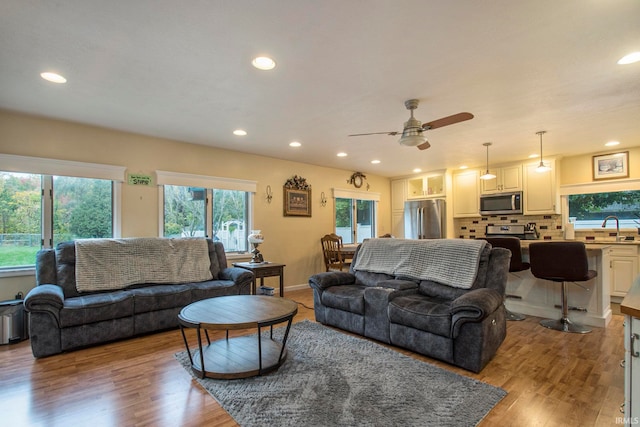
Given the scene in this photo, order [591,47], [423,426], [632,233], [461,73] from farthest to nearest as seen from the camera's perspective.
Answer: [632,233] < [461,73] < [591,47] < [423,426]

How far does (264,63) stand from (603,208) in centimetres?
604

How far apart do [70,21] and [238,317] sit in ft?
7.17

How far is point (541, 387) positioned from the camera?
2299 mm

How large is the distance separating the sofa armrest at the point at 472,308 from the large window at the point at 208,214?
3652 mm

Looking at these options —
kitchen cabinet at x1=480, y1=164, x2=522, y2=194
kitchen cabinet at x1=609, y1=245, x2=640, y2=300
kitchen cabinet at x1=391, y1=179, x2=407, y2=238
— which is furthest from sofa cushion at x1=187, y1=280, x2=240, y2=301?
kitchen cabinet at x1=609, y1=245, x2=640, y2=300

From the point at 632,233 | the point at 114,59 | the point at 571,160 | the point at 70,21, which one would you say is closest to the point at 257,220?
the point at 114,59

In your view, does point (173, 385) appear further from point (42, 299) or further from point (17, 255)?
point (17, 255)

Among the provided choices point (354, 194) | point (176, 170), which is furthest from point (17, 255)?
point (354, 194)

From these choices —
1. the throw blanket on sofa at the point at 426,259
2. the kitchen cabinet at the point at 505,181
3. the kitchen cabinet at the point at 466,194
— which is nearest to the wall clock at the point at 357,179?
the kitchen cabinet at the point at 466,194

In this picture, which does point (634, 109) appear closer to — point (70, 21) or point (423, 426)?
point (423, 426)

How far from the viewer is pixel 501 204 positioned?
6078 millimetres

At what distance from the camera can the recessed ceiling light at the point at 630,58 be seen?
232 cm

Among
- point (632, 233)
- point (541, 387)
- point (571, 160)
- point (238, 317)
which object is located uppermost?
point (571, 160)

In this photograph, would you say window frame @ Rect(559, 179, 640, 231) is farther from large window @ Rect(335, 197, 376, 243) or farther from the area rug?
the area rug
